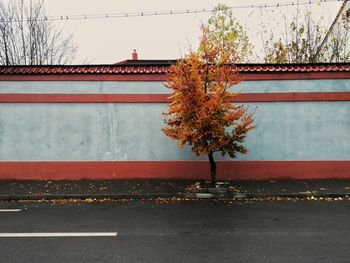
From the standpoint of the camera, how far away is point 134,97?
492 inches

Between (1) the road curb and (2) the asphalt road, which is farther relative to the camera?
(1) the road curb

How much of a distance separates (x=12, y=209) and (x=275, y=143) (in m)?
8.57

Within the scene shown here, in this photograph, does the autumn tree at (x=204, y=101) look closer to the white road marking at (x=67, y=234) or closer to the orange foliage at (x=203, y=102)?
the orange foliage at (x=203, y=102)

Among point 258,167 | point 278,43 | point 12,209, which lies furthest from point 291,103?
point 278,43

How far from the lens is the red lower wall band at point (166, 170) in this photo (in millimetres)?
12109

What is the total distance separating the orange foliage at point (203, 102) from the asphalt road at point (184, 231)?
6.73 ft

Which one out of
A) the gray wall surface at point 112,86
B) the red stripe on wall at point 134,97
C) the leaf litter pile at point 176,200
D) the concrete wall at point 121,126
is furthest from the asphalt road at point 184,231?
the gray wall surface at point 112,86

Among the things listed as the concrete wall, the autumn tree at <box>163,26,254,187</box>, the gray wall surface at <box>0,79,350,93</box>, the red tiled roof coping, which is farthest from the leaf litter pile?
the red tiled roof coping

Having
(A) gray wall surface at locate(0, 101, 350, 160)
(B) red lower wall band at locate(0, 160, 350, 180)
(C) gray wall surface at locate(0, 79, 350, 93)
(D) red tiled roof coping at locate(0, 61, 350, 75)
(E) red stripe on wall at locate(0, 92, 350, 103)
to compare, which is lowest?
(B) red lower wall band at locate(0, 160, 350, 180)

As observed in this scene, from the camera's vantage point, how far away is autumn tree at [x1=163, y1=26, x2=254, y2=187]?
33.4 feet

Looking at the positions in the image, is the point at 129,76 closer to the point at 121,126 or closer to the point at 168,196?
the point at 121,126

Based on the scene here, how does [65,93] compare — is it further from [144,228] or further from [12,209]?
[144,228]

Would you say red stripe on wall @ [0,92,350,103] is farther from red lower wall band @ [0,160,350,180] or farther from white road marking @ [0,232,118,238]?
white road marking @ [0,232,118,238]

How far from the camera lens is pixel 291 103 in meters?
12.3
